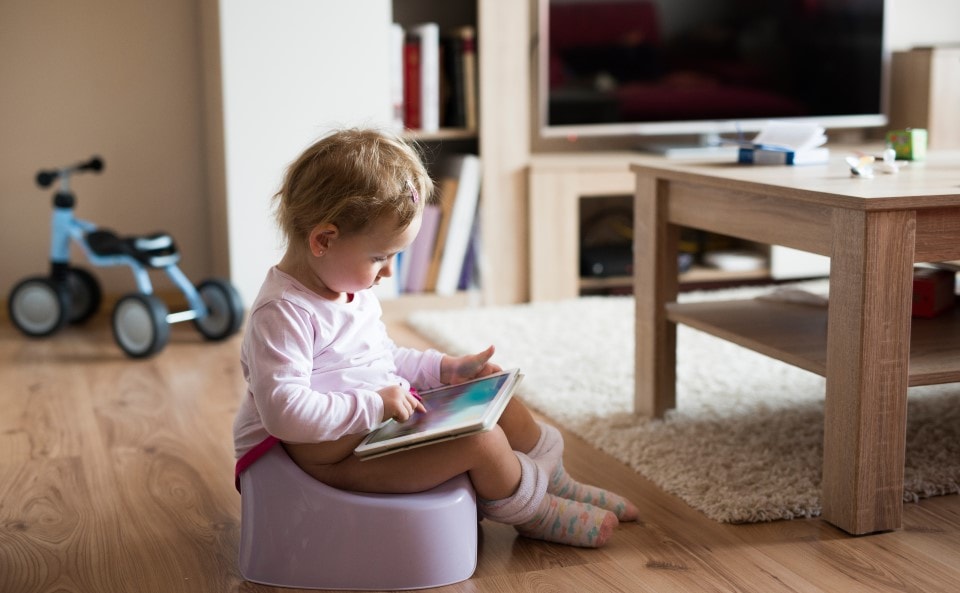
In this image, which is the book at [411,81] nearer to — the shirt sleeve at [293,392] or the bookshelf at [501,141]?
the bookshelf at [501,141]

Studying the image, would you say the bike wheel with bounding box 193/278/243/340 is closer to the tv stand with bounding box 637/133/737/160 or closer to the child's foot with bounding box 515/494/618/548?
the tv stand with bounding box 637/133/737/160

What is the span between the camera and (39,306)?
290cm

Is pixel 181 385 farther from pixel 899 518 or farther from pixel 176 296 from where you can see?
pixel 899 518


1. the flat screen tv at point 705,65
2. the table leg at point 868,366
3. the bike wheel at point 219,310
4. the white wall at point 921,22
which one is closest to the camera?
the table leg at point 868,366

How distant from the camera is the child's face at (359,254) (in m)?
1.40

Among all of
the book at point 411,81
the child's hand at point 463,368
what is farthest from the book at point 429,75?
the child's hand at point 463,368

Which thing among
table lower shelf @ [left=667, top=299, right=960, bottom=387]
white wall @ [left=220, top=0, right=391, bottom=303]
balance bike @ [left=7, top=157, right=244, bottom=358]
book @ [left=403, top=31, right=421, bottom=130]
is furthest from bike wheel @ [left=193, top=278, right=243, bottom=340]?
table lower shelf @ [left=667, top=299, right=960, bottom=387]

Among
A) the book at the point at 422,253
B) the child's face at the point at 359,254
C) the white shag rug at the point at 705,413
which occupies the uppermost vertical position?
the child's face at the point at 359,254

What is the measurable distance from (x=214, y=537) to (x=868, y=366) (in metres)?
0.94

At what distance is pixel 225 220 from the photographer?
301 cm

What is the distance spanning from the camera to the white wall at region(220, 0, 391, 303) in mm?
2891

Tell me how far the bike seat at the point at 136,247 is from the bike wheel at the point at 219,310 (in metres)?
0.12

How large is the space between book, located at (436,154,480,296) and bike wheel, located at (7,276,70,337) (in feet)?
3.32

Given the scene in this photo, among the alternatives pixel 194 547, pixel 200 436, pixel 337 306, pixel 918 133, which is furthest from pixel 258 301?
pixel 918 133
